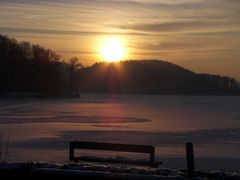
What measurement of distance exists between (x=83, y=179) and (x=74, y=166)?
1040mm

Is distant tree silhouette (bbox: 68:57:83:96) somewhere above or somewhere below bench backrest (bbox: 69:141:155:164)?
above

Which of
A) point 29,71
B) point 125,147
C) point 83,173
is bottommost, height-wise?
point 83,173

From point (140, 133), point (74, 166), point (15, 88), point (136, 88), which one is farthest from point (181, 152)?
point (136, 88)

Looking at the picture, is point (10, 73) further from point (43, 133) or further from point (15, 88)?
point (43, 133)

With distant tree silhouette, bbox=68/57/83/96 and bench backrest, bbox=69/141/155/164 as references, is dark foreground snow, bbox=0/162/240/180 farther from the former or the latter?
distant tree silhouette, bbox=68/57/83/96

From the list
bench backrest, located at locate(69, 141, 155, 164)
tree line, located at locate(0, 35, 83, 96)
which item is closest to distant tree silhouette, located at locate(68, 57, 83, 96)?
tree line, located at locate(0, 35, 83, 96)

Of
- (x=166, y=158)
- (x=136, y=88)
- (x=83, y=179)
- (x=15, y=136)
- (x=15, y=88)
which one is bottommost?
(x=83, y=179)

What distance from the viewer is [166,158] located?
49.8ft

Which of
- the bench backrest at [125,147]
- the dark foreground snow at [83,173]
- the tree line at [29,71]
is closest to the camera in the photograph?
the dark foreground snow at [83,173]

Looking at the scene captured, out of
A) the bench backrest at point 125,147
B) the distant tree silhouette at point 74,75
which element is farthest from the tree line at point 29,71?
the bench backrest at point 125,147

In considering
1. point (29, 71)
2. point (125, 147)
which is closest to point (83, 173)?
point (125, 147)

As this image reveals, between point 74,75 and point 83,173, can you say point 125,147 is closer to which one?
point 83,173

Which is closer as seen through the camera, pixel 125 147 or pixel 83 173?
pixel 83 173

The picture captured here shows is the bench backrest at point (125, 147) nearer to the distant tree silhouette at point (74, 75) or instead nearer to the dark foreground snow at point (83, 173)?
the dark foreground snow at point (83, 173)
